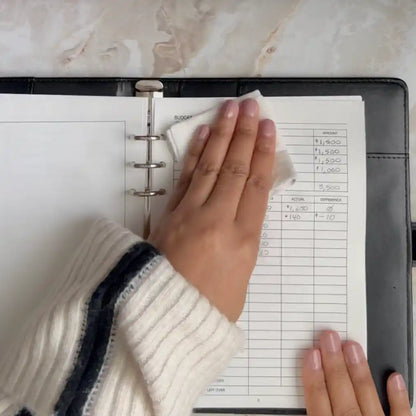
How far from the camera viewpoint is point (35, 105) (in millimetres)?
605

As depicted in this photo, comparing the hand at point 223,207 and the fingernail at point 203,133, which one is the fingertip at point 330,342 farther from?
the fingernail at point 203,133

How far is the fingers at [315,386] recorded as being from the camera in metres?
0.57

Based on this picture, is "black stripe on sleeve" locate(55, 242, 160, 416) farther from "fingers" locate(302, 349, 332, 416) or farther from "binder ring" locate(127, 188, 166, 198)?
"fingers" locate(302, 349, 332, 416)

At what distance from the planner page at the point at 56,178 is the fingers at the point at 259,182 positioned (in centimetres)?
12

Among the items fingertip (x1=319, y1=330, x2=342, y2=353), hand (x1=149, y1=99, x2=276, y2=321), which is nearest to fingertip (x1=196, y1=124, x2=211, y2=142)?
hand (x1=149, y1=99, x2=276, y2=321)

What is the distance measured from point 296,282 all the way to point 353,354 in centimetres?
10

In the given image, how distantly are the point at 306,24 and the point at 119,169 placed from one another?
0.27 metres

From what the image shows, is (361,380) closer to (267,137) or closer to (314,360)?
(314,360)

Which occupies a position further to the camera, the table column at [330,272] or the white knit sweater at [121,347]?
the table column at [330,272]

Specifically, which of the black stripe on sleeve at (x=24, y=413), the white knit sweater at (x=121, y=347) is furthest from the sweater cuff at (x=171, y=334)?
the black stripe on sleeve at (x=24, y=413)

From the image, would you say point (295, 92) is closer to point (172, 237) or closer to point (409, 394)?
point (172, 237)

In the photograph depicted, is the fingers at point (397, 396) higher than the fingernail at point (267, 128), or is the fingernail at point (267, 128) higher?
the fingernail at point (267, 128)

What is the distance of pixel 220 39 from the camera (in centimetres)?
63

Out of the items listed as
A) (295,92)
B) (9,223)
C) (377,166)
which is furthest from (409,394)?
(9,223)
